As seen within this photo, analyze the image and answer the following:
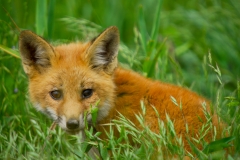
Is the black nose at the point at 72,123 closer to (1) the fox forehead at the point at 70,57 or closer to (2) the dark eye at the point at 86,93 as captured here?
(2) the dark eye at the point at 86,93

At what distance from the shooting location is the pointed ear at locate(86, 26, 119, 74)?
4734 mm

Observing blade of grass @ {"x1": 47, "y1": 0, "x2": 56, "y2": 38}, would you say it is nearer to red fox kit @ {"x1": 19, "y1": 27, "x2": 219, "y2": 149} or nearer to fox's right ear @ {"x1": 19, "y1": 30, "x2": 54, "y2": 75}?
red fox kit @ {"x1": 19, "y1": 27, "x2": 219, "y2": 149}

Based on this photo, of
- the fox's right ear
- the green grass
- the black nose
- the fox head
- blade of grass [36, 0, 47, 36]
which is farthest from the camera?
blade of grass [36, 0, 47, 36]

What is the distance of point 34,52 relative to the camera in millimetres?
4855

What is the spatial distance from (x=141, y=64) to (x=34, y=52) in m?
1.54

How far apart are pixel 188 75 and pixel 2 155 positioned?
3.26 metres

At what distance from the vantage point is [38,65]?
15.9ft

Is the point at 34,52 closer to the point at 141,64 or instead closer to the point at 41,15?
the point at 41,15

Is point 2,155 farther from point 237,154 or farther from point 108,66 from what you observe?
point 237,154

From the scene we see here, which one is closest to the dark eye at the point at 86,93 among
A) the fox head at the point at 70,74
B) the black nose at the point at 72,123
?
the fox head at the point at 70,74

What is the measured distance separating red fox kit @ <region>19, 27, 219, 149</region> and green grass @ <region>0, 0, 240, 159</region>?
0.22 metres

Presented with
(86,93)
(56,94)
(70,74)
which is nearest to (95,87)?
(86,93)

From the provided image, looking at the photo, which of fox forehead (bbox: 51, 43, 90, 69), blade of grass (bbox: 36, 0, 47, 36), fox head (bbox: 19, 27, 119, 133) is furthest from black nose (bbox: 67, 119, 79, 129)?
blade of grass (bbox: 36, 0, 47, 36)

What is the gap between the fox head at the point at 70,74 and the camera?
4.55m
